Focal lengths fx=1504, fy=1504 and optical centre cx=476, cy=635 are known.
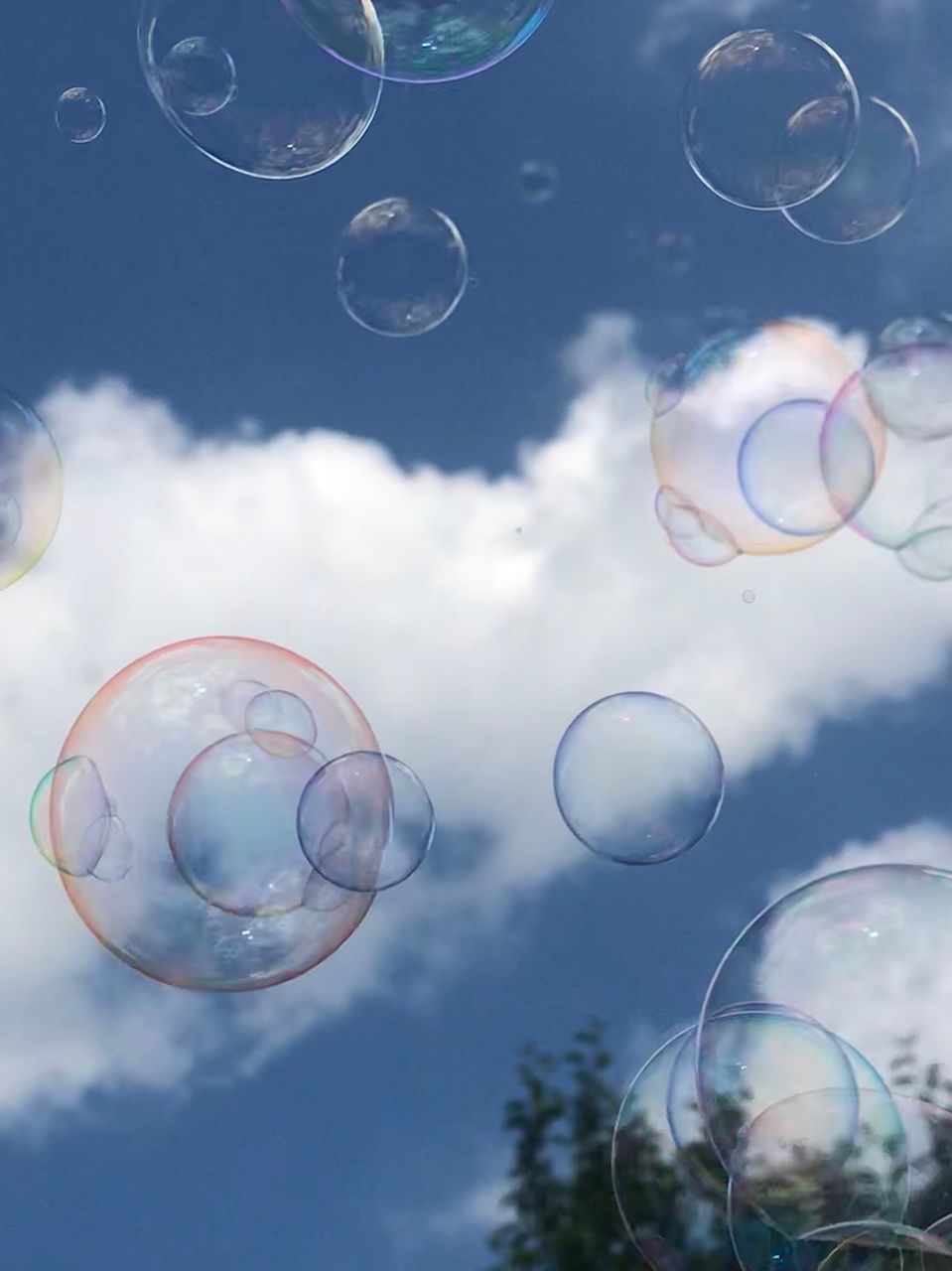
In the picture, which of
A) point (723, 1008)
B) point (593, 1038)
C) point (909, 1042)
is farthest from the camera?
point (593, 1038)

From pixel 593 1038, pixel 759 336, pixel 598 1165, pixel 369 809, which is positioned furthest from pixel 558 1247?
pixel 759 336

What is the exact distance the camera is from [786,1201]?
823 centimetres

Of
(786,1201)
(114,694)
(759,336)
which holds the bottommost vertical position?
(786,1201)

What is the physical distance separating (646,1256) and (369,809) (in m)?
3.22

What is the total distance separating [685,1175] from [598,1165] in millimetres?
6160

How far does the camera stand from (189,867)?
920 centimetres

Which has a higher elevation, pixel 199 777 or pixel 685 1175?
pixel 199 777

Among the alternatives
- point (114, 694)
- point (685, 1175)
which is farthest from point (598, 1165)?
point (114, 694)

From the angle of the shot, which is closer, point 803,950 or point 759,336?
point 803,950

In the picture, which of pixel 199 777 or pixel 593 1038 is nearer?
pixel 199 777

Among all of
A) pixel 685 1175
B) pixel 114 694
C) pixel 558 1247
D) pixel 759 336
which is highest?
pixel 759 336

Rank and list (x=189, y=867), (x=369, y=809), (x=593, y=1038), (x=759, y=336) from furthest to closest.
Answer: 1. (x=593, y=1038)
2. (x=759, y=336)
3. (x=369, y=809)
4. (x=189, y=867)

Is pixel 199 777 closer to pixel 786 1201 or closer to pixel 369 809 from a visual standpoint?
pixel 369 809

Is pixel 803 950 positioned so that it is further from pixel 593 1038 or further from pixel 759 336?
pixel 593 1038
